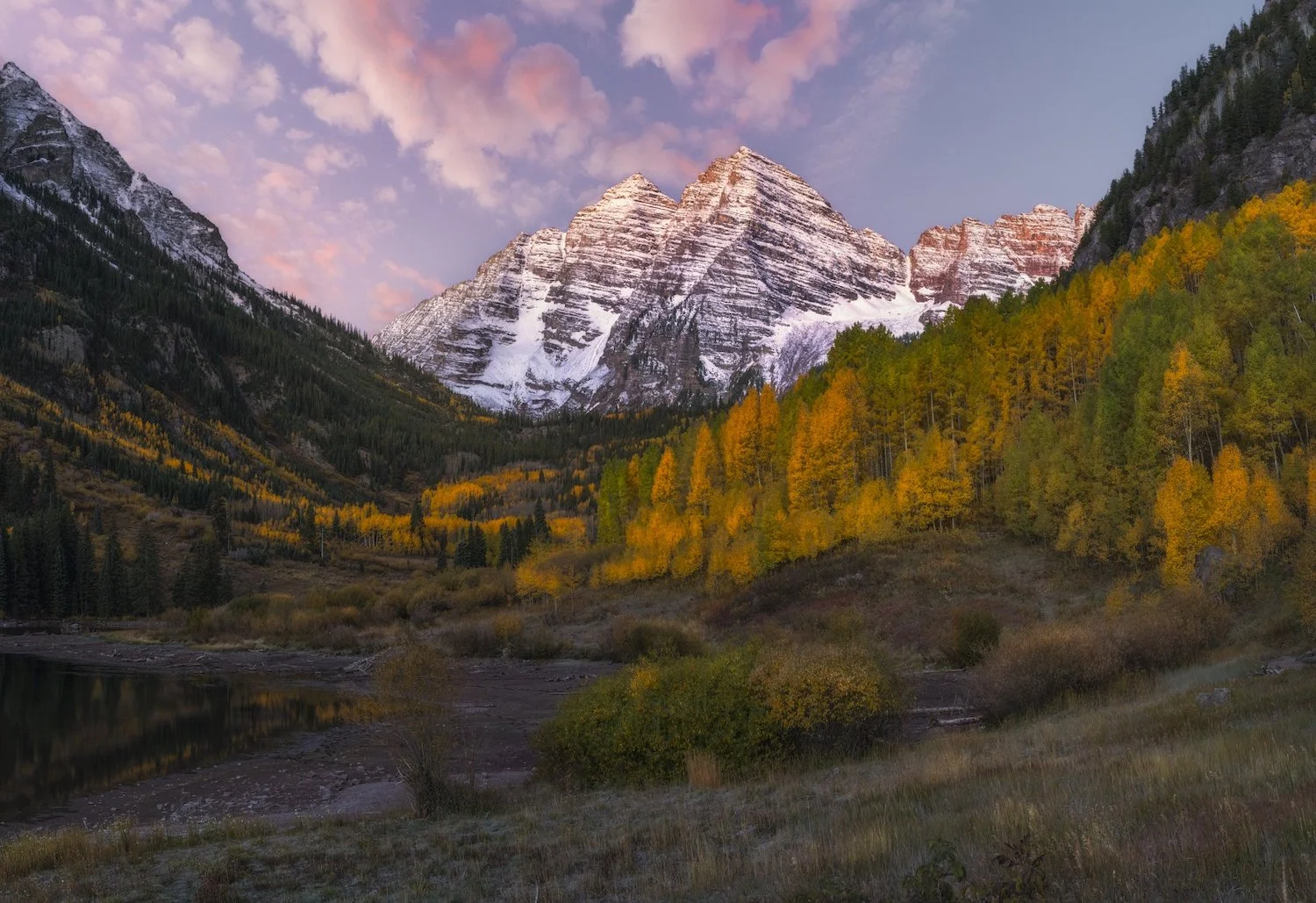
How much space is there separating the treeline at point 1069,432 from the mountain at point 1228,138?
1076 inches

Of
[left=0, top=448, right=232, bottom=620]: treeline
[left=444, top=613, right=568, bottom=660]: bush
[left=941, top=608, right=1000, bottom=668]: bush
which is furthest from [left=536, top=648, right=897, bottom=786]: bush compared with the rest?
[left=0, top=448, right=232, bottom=620]: treeline

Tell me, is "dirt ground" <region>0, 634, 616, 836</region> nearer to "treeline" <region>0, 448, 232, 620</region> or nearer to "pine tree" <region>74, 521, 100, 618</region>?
"treeline" <region>0, 448, 232, 620</region>

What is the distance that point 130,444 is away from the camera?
597ft

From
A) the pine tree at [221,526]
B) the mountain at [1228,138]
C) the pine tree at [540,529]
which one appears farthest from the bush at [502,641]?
the mountain at [1228,138]

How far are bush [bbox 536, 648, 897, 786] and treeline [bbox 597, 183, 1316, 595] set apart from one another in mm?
28623

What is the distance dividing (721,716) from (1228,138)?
13044 centimetres

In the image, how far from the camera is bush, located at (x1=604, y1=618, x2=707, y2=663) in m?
54.8

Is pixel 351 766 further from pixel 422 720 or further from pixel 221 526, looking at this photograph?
pixel 221 526

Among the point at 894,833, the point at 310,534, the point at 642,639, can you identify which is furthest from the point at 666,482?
the point at 310,534

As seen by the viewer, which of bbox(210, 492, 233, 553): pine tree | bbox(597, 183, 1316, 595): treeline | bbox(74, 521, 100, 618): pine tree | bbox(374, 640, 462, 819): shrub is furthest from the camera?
bbox(210, 492, 233, 553): pine tree

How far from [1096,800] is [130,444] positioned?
220608 mm

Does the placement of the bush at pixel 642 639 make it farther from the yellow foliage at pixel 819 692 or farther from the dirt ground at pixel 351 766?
the yellow foliage at pixel 819 692

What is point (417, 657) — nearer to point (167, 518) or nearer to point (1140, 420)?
point (1140, 420)

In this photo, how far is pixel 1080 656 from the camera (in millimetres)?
27203
